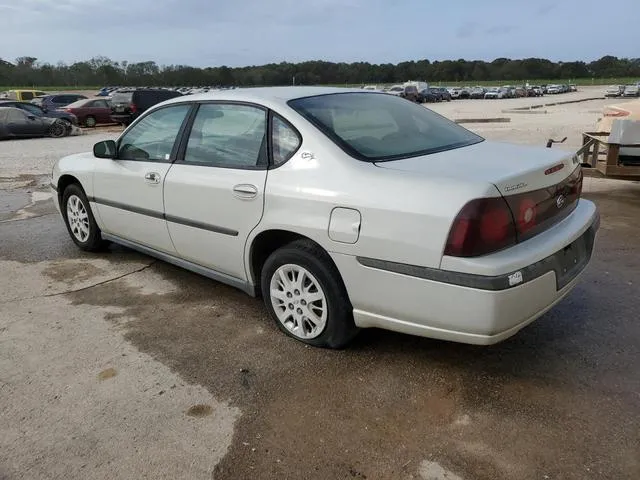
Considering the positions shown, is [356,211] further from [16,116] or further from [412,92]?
[412,92]

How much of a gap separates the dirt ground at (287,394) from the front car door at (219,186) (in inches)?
20.0

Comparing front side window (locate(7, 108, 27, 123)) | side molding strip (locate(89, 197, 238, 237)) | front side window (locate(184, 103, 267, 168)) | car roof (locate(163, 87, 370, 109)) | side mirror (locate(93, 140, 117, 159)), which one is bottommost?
front side window (locate(7, 108, 27, 123))

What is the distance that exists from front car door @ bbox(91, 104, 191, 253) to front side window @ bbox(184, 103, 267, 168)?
22cm

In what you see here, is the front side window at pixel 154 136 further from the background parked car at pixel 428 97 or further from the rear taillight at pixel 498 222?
the background parked car at pixel 428 97

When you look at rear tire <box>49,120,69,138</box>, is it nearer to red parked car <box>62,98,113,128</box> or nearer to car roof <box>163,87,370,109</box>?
red parked car <box>62,98,113,128</box>

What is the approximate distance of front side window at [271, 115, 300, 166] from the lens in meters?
3.44

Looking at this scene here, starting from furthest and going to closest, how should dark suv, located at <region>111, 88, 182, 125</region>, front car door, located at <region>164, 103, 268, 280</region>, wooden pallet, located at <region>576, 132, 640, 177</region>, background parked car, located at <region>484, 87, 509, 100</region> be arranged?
background parked car, located at <region>484, 87, 509, 100</region>, dark suv, located at <region>111, 88, 182, 125</region>, wooden pallet, located at <region>576, 132, 640, 177</region>, front car door, located at <region>164, 103, 268, 280</region>

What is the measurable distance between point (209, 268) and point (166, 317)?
18.3 inches

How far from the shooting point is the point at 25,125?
19750 mm

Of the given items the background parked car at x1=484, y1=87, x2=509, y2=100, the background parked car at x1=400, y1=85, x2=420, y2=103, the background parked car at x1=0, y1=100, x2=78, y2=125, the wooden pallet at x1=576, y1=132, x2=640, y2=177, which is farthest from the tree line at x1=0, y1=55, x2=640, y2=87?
the wooden pallet at x1=576, y1=132, x2=640, y2=177

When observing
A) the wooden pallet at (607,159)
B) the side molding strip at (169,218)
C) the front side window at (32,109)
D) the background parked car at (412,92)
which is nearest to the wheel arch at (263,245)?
the side molding strip at (169,218)

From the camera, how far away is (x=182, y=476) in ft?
7.98

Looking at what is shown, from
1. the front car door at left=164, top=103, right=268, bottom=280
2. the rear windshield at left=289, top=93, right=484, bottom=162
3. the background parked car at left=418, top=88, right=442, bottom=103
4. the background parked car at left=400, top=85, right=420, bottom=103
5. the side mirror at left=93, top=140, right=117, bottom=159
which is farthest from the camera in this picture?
the background parked car at left=418, top=88, right=442, bottom=103

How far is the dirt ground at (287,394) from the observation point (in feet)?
8.22
